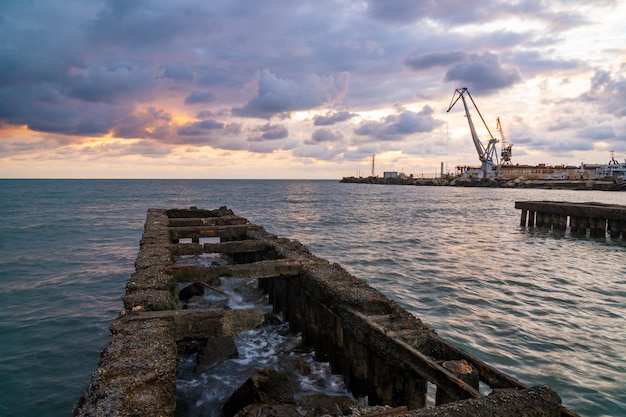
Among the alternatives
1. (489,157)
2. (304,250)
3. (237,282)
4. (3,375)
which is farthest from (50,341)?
(489,157)

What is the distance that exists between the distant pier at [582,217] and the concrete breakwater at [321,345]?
21141mm

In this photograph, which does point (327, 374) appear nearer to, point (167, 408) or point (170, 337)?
point (170, 337)

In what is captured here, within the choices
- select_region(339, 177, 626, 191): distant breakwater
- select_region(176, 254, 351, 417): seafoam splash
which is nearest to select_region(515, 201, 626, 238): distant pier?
select_region(176, 254, 351, 417): seafoam splash

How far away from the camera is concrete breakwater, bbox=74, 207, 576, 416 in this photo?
3.16m

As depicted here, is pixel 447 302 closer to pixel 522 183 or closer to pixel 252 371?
pixel 252 371

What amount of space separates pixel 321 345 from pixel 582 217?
23.7 m

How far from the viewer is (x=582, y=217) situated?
23.4 metres

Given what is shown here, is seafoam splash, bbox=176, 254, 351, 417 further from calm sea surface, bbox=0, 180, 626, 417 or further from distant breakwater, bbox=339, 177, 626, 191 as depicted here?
distant breakwater, bbox=339, 177, 626, 191

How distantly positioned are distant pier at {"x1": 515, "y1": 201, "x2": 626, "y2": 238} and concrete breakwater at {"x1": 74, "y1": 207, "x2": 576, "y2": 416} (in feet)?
69.4

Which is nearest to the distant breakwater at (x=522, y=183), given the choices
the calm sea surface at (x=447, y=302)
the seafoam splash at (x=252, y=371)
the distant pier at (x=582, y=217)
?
the distant pier at (x=582, y=217)

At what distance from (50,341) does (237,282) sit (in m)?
5.23

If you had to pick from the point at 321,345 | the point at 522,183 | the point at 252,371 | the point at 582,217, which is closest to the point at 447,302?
the point at 321,345

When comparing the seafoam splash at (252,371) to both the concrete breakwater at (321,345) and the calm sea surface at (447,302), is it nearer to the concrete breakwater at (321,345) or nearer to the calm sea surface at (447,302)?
the concrete breakwater at (321,345)

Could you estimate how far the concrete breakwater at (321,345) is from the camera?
316 centimetres
